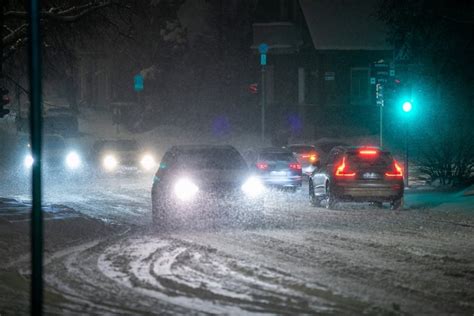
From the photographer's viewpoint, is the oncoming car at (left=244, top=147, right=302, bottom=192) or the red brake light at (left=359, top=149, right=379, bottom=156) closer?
the red brake light at (left=359, top=149, right=379, bottom=156)

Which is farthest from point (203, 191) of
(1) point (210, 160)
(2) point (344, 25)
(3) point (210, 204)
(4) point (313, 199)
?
(2) point (344, 25)

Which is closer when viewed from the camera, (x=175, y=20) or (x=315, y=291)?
(x=315, y=291)

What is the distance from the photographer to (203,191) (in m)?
20.5

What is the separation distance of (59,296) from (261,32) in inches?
1982

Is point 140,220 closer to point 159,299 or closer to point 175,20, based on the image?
point 159,299

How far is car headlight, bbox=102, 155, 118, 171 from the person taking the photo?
4380 centimetres

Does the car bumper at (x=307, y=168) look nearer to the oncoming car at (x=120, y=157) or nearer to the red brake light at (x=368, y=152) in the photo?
the oncoming car at (x=120, y=157)

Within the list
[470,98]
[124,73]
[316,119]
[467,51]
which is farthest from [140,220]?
[124,73]

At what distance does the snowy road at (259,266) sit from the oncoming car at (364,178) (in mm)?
1749

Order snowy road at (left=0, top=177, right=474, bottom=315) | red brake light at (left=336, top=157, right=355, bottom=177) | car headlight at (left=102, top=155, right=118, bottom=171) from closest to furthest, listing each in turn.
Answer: snowy road at (left=0, top=177, right=474, bottom=315), red brake light at (left=336, top=157, right=355, bottom=177), car headlight at (left=102, top=155, right=118, bottom=171)

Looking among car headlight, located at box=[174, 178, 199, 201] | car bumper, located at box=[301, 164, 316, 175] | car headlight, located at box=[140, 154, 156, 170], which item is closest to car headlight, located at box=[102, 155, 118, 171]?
car headlight, located at box=[140, 154, 156, 170]

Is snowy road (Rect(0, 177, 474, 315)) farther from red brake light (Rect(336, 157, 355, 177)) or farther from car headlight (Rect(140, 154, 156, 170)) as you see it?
car headlight (Rect(140, 154, 156, 170))

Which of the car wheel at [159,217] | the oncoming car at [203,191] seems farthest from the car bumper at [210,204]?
the car wheel at [159,217]

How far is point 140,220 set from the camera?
853 inches
